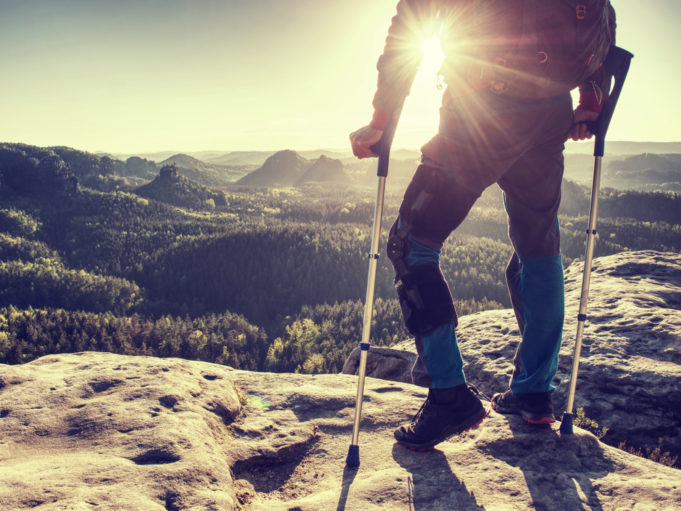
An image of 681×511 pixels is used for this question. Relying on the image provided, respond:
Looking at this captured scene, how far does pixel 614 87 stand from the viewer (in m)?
3.65

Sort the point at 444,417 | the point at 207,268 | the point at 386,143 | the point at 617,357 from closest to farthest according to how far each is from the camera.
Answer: the point at 386,143 → the point at 444,417 → the point at 617,357 → the point at 207,268

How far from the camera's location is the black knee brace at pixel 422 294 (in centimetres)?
332

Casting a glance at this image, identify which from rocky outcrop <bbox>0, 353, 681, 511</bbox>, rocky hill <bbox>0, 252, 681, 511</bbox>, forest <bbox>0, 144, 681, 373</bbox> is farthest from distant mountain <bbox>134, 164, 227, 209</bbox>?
rocky outcrop <bbox>0, 353, 681, 511</bbox>

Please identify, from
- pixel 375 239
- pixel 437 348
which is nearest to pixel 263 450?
pixel 437 348

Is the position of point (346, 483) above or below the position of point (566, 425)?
below

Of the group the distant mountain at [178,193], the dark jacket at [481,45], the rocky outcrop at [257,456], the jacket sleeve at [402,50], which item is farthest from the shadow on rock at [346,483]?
the distant mountain at [178,193]

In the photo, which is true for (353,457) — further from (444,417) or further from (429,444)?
(444,417)

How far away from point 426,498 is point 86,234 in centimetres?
10592

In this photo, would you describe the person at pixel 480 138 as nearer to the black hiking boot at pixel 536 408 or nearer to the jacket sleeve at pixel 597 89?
the jacket sleeve at pixel 597 89

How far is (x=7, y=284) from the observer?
5862 cm

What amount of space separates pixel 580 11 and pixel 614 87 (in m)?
0.99

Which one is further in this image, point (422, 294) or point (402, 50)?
point (422, 294)

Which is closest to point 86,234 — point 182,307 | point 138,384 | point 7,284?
point 7,284

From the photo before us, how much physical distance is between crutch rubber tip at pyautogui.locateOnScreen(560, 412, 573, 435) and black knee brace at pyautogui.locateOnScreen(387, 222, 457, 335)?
1342 mm
